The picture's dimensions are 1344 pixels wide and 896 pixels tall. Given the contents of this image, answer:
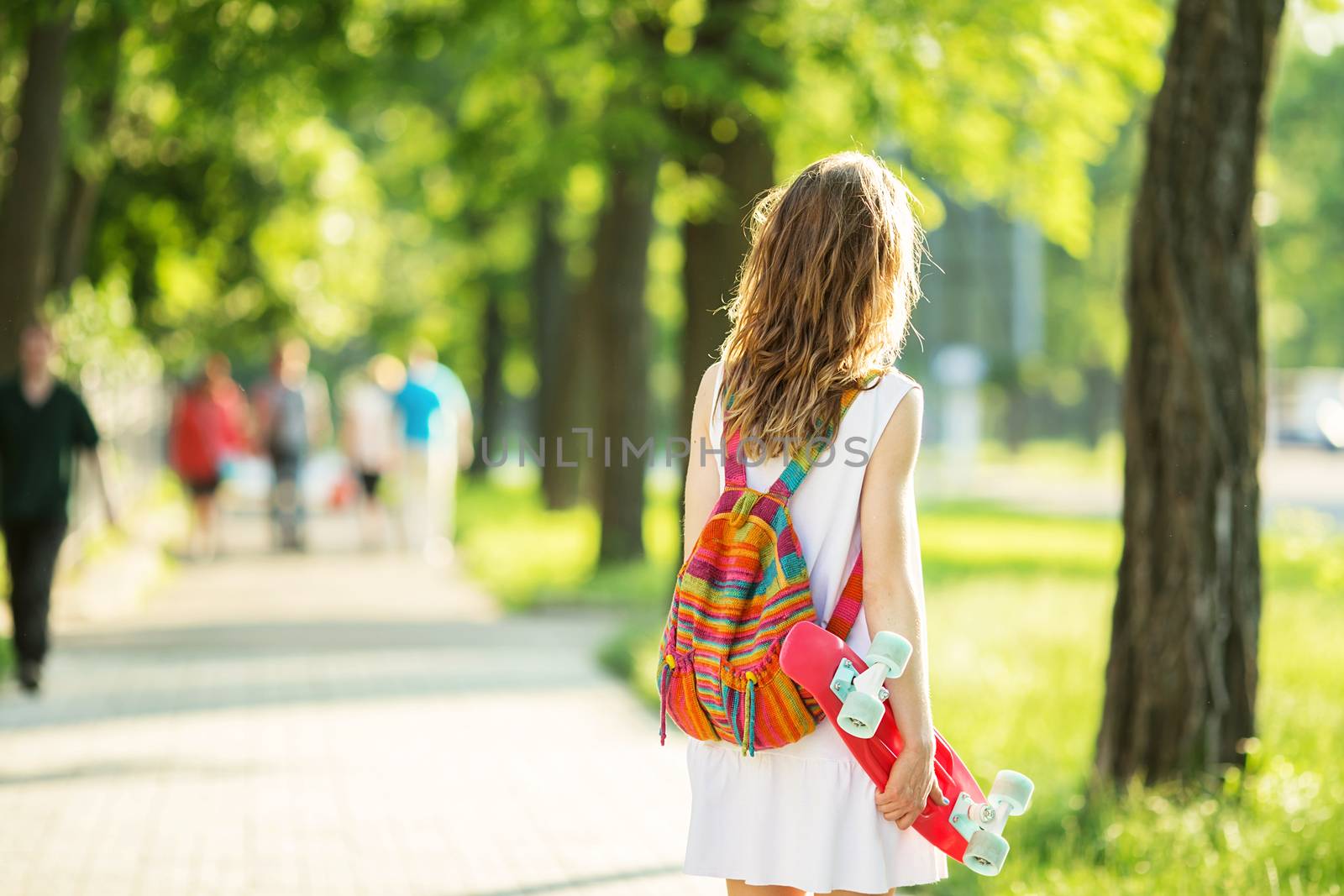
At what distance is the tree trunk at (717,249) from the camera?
11203mm

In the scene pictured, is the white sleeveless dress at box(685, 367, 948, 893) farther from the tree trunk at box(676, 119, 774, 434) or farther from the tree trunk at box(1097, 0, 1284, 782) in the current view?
the tree trunk at box(676, 119, 774, 434)

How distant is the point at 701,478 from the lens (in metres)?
3.33

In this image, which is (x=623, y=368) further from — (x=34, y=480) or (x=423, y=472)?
(x=34, y=480)

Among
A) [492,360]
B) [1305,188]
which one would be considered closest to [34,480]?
[492,360]

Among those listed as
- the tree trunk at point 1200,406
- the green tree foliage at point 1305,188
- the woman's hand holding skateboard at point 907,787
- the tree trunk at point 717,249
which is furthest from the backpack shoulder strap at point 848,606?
the green tree foliage at point 1305,188

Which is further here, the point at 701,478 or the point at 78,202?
the point at 78,202

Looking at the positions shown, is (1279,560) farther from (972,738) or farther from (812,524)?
(812,524)

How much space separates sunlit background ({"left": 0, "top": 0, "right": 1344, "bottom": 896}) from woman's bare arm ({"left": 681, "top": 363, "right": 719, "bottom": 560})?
177 centimetres

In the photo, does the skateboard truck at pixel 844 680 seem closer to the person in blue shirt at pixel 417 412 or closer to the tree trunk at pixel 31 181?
the tree trunk at pixel 31 181

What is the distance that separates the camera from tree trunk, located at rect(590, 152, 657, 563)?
16.7 metres

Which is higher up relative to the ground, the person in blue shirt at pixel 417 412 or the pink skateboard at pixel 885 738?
the person in blue shirt at pixel 417 412

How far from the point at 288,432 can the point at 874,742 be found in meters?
17.4

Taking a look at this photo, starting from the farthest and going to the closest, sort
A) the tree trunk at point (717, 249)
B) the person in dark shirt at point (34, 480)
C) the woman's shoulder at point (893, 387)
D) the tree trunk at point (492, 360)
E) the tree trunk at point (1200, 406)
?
the tree trunk at point (492, 360)
the tree trunk at point (717, 249)
the person in dark shirt at point (34, 480)
the tree trunk at point (1200, 406)
the woman's shoulder at point (893, 387)

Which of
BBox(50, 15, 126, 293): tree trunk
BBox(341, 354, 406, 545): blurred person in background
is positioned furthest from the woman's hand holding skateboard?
BBox(341, 354, 406, 545): blurred person in background
